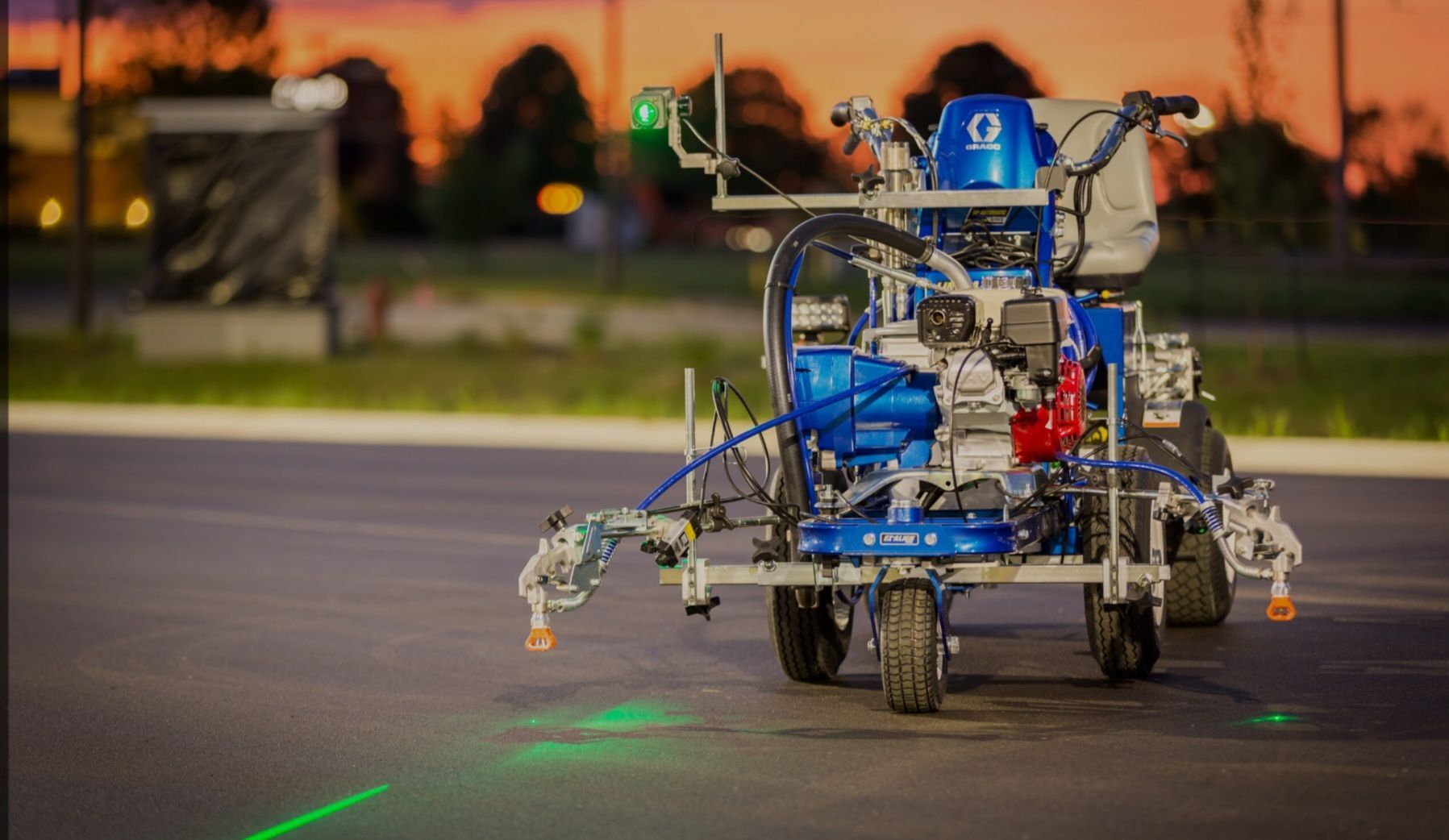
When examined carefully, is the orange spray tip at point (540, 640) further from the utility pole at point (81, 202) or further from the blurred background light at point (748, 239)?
the blurred background light at point (748, 239)

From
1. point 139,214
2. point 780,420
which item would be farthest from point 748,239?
point 780,420

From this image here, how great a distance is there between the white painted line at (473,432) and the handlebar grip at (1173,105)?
8.44 meters

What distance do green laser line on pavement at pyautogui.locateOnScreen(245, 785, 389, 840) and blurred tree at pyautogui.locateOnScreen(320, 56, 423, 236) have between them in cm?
9442

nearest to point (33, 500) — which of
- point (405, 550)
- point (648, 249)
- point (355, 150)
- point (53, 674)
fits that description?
point (405, 550)

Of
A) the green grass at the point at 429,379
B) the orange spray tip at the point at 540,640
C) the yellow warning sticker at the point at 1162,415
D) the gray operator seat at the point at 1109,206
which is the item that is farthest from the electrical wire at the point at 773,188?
the green grass at the point at 429,379

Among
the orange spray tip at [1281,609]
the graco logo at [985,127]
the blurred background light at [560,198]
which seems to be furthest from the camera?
Answer: the blurred background light at [560,198]

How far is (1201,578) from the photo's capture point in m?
10.4

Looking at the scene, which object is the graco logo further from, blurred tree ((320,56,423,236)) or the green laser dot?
blurred tree ((320,56,423,236))

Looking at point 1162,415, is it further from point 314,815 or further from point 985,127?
point 314,815

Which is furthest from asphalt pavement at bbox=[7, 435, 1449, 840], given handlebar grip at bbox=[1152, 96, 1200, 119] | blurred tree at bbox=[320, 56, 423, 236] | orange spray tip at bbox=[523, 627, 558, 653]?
blurred tree at bbox=[320, 56, 423, 236]

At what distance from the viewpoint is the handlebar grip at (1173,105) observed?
973 centimetres

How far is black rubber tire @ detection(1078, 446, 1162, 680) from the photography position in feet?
28.2

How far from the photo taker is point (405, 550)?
46.6 ft

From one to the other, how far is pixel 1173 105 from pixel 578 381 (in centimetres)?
1813
